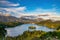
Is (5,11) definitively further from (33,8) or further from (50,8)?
(50,8)

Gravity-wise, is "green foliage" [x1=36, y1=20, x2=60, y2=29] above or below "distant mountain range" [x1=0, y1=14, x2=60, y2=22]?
below

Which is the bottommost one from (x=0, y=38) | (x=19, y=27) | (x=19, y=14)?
(x=0, y=38)

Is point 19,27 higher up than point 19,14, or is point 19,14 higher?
point 19,14

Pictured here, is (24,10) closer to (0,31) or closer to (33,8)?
(33,8)

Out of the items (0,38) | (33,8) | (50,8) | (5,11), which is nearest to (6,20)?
(5,11)

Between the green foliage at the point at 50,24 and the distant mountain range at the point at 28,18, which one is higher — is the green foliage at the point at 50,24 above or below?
below

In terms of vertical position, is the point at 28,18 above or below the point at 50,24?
above

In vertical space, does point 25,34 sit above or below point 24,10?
below

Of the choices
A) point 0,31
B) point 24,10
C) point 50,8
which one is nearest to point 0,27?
point 0,31
